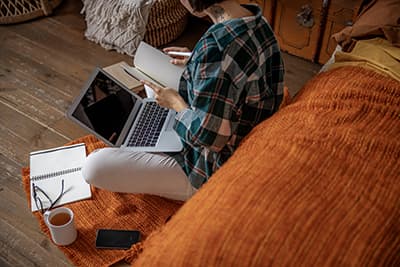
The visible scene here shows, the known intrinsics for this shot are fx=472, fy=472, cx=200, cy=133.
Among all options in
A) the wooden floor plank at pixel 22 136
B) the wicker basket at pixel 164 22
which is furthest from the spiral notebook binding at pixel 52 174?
the wicker basket at pixel 164 22

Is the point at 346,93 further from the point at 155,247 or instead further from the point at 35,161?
the point at 35,161

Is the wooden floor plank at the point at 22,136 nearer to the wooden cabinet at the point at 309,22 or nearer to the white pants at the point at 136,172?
the white pants at the point at 136,172

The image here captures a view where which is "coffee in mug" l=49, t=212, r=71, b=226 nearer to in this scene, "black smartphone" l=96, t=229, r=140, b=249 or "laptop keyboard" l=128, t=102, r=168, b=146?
"black smartphone" l=96, t=229, r=140, b=249

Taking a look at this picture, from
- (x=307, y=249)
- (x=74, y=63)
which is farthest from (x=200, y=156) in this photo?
(x=74, y=63)

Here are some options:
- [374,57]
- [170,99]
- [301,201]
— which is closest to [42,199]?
[170,99]

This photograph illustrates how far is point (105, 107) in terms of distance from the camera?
1.61m

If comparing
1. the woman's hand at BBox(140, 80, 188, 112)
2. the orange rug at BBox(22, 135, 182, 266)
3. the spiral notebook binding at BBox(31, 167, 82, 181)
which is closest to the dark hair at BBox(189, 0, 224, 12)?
the woman's hand at BBox(140, 80, 188, 112)

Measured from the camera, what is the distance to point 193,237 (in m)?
0.97

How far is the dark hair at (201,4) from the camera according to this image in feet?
4.09

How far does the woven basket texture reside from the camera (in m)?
2.61

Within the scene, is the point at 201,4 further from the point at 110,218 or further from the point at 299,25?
the point at 299,25

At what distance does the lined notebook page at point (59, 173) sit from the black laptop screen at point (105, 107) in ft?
0.86

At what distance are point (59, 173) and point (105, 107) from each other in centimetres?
34

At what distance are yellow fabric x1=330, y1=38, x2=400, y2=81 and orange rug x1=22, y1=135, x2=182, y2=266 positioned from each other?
78 cm
